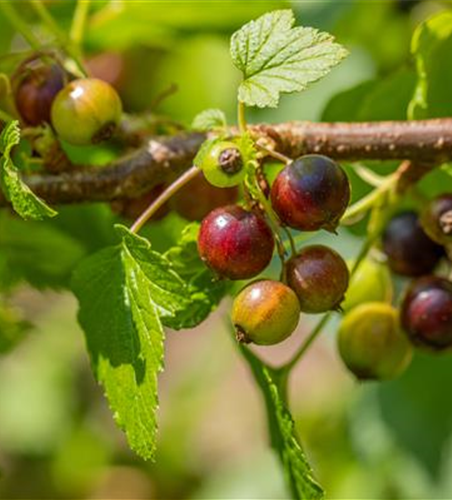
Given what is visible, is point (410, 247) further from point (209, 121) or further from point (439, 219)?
point (209, 121)

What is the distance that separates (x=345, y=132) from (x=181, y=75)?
208cm

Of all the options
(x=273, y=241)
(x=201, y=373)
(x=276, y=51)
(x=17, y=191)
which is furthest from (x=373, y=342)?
(x=201, y=373)

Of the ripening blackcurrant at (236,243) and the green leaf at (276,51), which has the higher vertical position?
the green leaf at (276,51)

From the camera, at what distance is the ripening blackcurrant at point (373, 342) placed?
1964 mm

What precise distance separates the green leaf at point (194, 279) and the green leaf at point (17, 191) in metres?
0.22

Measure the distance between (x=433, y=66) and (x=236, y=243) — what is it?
631 millimetres

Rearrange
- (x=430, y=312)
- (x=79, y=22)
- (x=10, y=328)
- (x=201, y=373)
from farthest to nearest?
(x=201, y=373) → (x=79, y=22) → (x=10, y=328) → (x=430, y=312)

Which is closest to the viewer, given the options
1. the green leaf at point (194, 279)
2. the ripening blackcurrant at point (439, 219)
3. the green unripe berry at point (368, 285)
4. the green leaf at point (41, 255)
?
the green leaf at point (194, 279)

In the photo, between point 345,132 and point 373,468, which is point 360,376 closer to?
point 345,132

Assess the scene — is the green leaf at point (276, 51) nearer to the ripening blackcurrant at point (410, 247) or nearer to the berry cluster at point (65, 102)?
the berry cluster at point (65, 102)

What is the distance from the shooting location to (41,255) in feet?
7.32

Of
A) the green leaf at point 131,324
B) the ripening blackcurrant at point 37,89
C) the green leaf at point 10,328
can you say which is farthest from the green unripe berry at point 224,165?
the green leaf at point 10,328

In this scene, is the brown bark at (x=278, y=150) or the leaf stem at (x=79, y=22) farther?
the leaf stem at (x=79, y=22)

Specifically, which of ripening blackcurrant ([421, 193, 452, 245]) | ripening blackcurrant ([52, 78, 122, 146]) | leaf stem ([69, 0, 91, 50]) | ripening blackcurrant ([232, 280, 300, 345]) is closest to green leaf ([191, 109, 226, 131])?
ripening blackcurrant ([52, 78, 122, 146])
